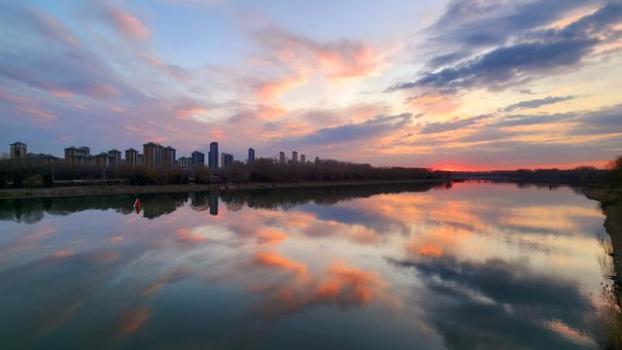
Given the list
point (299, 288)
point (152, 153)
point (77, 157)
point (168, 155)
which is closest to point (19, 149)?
point (77, 157)

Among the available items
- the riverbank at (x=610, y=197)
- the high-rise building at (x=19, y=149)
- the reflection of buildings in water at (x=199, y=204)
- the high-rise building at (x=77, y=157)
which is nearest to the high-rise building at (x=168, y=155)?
the high-rise building at (x=77, y=157)

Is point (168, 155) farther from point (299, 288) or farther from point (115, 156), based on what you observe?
point (299, 288)

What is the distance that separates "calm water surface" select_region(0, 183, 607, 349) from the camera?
6.70 meters

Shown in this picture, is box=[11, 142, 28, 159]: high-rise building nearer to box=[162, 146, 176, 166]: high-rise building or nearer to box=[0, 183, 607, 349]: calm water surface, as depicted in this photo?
box=[162, 146, 176, 166]: high-rise building

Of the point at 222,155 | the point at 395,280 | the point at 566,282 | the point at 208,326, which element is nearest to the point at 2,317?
the point at 208,326

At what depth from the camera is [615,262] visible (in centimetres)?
1202

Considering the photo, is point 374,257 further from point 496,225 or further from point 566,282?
point 496,225

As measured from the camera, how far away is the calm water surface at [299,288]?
6699 mm

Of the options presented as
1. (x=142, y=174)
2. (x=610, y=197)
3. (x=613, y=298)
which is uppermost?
(x=142, y=174)

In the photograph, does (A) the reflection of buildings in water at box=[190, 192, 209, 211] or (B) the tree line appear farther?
(B) the tree line

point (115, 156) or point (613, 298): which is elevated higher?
point (115, 156)

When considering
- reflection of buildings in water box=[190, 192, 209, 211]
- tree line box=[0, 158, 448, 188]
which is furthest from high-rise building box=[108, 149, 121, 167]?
reflection of buildings in water box=[190, 192, 209, 211]

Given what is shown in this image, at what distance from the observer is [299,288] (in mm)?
9469

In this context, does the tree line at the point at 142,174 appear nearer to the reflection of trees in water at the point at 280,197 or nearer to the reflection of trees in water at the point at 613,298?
the reflection of trees in water at the point at 280,197
